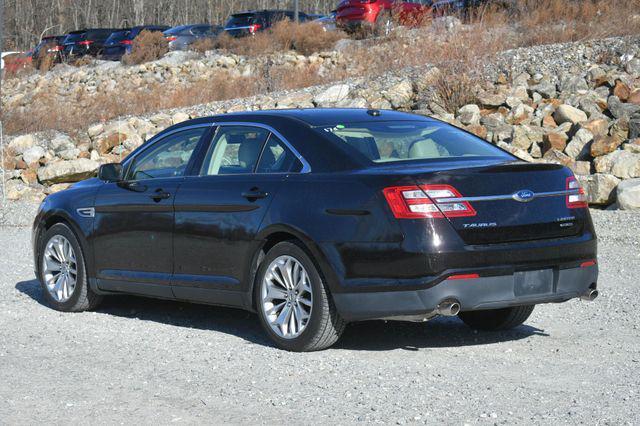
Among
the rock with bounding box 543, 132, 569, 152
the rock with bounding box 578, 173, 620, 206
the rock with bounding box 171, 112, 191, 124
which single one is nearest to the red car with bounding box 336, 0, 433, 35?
the rock with bounding box 171, 112, 191, 124

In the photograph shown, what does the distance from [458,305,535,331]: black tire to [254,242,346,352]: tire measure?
139 centimetres

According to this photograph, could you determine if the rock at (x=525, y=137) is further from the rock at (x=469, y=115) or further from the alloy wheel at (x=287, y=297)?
the alloy wheel at (x=287, y=297)

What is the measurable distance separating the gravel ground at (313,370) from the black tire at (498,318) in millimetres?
91

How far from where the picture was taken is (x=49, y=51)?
45.6 m

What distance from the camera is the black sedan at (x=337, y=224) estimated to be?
6473 mm

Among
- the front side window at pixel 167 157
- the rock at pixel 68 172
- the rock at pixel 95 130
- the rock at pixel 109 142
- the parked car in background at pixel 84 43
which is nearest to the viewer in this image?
the front side window at pixel 167 157

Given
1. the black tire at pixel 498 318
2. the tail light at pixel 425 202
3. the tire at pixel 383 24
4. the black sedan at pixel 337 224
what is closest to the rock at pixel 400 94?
the tire at pixel 383 24

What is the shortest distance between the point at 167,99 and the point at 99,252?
2095 centimetres

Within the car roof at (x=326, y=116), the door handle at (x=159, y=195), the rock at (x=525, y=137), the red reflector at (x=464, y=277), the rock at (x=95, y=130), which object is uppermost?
the car roof at (x=326, y=116)

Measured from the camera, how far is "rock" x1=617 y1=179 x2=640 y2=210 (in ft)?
48.3

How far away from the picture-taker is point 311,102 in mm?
23719

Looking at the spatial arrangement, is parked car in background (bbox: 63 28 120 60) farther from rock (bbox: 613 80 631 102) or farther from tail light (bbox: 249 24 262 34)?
rock (bbox: 613 80 631 102)

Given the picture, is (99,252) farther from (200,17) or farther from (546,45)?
(200,17)

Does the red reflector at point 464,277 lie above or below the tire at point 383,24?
above
